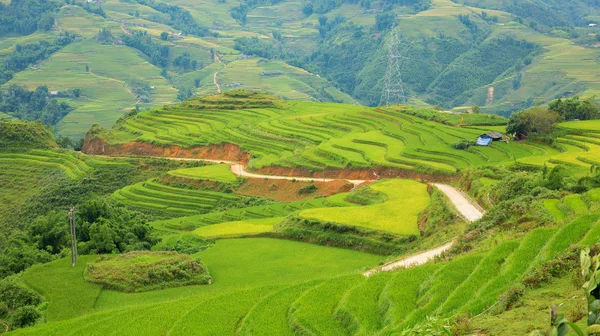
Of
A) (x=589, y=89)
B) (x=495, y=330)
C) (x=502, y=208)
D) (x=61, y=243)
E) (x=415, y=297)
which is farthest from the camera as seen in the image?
(x=589, y=89)

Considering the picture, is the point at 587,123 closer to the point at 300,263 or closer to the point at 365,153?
the point at 365,153

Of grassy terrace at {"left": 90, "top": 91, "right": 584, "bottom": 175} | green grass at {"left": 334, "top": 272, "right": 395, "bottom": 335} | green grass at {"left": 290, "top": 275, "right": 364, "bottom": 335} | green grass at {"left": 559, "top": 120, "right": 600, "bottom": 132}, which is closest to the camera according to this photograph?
green grass at {"left": 334, "top": 272, "right": 395, "bottom": 335}

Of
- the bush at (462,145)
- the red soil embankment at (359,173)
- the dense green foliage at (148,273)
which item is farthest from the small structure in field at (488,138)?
the dense green foliage at (148,273)

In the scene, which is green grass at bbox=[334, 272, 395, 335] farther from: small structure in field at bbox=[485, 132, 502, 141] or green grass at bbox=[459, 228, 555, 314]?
small structure in field at bbox=[485, 132, 502, 141]

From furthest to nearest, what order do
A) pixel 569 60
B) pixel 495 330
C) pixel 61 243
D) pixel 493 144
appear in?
pixel 569 60 → pixel 493 144 → pixel 61 243 → pixel 495 330

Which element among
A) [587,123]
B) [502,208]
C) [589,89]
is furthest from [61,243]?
[589,89]

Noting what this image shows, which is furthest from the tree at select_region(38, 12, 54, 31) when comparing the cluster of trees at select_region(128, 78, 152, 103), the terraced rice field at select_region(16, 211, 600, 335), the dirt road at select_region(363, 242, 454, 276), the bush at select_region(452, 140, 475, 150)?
the dirt road at select_region(363, 242, 454, 276)
